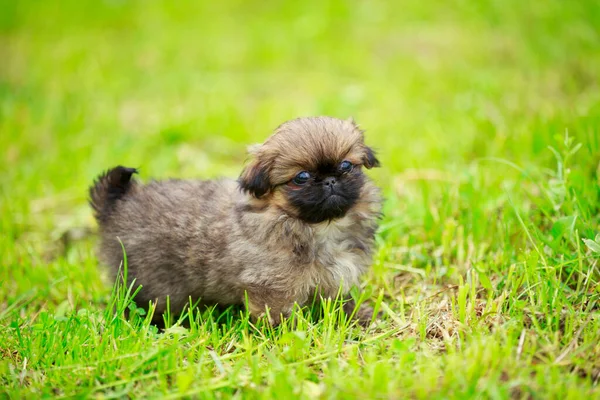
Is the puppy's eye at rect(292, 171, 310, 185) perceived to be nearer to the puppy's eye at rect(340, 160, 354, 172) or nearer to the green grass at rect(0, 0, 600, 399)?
the puppy's eye at rect(340, 160, 354, 172)

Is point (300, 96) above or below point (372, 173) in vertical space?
above

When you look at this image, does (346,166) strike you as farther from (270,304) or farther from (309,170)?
(270,304)

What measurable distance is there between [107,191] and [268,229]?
1117 millimetres

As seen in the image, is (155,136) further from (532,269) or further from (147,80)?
(532,269)

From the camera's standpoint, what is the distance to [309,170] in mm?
2904

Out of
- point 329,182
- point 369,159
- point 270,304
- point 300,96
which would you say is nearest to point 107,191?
point 270,304

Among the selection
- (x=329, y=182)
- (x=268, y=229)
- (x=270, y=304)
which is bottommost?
(x=270, y=304)

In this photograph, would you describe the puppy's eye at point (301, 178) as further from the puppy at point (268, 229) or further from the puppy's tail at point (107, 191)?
the puppy's tail at point (107, 191)

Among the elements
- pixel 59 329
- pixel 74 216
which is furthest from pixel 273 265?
pixel 74 216

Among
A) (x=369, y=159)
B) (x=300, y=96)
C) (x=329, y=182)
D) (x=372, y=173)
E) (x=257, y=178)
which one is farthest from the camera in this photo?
(x=300, y=96)

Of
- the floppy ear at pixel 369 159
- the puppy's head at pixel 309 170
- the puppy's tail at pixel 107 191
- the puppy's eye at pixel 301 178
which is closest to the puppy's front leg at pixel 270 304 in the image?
the puppy's head at pixel 309 170

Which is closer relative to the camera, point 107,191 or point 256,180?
point 256,180

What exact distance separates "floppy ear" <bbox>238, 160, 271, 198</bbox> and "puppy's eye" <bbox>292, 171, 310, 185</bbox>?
15cm

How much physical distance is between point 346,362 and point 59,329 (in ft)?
4.61
